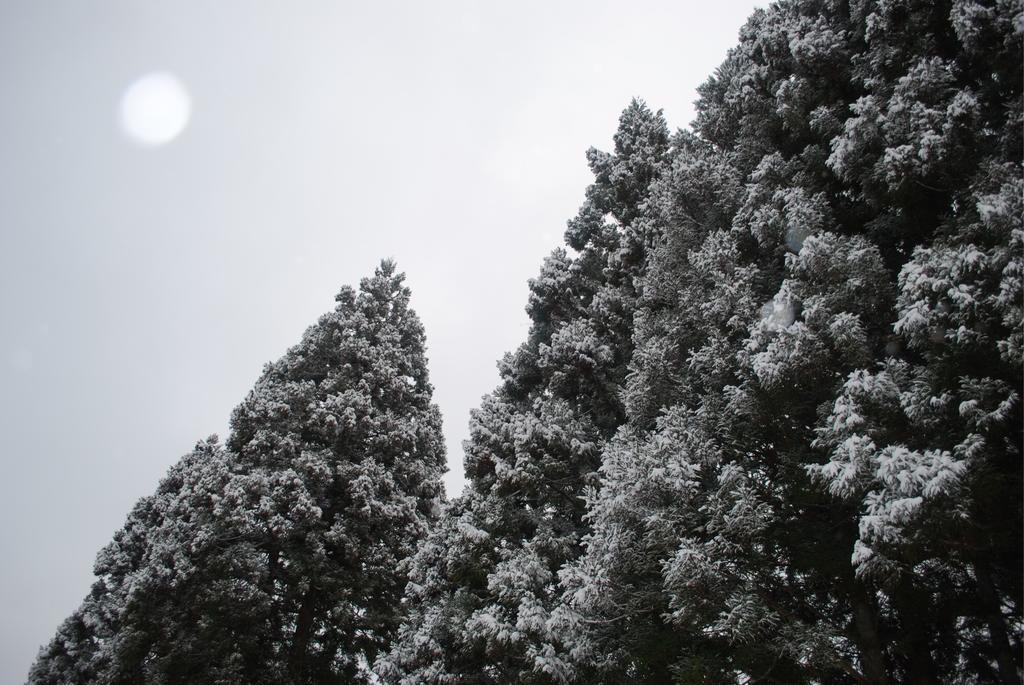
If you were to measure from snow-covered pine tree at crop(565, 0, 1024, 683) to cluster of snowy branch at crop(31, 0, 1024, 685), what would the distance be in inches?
1.7

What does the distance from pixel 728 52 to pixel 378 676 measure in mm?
15444

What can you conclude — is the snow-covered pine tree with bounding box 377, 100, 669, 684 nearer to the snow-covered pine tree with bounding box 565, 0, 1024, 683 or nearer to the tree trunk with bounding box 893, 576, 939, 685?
the snow-covered pine tree with bounding box 565, 0, 1024, 683

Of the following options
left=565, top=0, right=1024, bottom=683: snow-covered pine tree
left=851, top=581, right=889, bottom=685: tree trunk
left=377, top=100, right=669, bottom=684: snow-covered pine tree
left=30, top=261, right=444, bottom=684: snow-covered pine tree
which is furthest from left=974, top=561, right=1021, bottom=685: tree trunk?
Result: left=30, top=261, right=444, bottom=684: snow-covered pine tree

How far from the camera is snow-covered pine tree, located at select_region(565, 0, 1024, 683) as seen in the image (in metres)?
5.92

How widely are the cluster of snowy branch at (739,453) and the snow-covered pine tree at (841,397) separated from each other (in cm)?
4

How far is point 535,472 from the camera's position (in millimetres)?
11211

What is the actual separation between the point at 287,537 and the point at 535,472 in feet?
24.4

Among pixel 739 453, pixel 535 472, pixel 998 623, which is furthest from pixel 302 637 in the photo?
pixel 998 623

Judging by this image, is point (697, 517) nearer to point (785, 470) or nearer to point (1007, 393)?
point (785, 470)

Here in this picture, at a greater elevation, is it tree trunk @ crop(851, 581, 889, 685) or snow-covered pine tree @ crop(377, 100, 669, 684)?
snow-covered pine tree @ crop(377, 100, 669, 684)

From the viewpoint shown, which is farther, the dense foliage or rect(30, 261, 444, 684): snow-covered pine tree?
rect(30, 261, 444, 684): snow-covered pine tree

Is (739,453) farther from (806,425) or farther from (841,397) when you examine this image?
(841,397)

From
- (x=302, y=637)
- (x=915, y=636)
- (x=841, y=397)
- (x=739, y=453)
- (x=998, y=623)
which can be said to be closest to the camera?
A: (x=841, y=397)

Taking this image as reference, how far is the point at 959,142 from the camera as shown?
6848 millimetres
